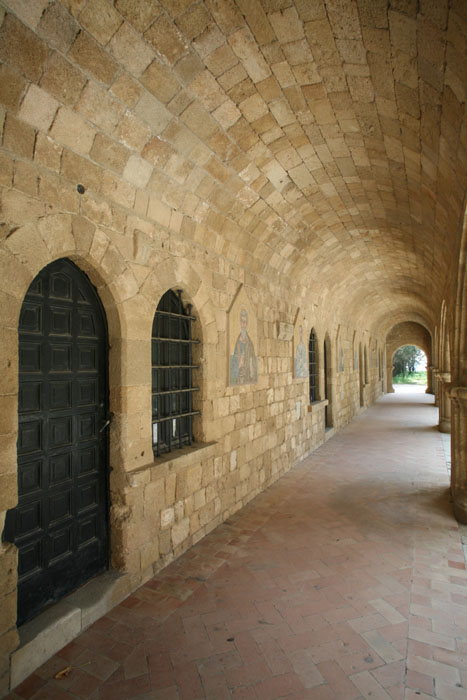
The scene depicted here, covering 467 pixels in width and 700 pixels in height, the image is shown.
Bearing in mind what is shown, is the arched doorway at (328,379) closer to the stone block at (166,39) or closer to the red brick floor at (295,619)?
the red brick floor at (295,619)

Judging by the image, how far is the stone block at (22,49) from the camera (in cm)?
226

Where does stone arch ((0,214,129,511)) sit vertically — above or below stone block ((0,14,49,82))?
below

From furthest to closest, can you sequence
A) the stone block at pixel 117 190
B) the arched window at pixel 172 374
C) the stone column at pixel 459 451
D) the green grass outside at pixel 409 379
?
the green grass outside at pixel 409 379, the stone column at pixel 459 451, the arched window at pixel 172 374, the stone block at pixel 117 190

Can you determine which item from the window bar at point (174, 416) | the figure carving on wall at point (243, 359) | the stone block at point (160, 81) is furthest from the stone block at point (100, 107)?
the figure carving on wall at point (243, 359)

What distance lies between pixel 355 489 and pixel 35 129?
19.1ft

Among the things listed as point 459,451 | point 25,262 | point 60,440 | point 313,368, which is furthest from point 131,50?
point 313,368

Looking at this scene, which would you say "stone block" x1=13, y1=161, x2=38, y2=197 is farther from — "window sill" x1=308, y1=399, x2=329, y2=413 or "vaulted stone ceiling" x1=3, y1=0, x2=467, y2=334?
"window sill" x1=308, y1=399, x2=329, y2=413

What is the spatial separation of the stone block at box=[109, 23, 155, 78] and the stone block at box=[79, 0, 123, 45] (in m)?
0.05

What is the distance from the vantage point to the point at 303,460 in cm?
805

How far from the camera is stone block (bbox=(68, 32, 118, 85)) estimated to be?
2.55 m

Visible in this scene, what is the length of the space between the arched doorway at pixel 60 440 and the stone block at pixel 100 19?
1.52 metres

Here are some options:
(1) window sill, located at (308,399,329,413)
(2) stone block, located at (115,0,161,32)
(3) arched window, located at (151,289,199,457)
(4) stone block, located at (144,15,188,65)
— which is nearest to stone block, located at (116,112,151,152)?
(4) stone block, located at (144,15,188,65)

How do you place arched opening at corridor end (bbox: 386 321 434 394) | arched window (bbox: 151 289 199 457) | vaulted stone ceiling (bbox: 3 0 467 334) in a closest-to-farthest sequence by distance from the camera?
vaulted stone ceiling (bbox: 3 0 467 334) → arched window (bbox: 151 289 199 457) → arched opening at corridor end (bbox: 386 321 434 394)

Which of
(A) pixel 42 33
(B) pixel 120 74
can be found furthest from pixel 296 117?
(A) pixel 42 33
